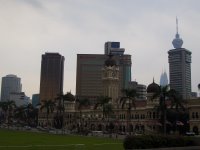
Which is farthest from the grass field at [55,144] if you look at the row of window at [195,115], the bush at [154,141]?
the row of window at [195,115]

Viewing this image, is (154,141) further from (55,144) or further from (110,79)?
(110,79)

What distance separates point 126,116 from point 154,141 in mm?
97898

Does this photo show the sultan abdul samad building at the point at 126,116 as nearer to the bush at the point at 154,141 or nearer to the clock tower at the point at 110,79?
the clock tower at the point at 110,79

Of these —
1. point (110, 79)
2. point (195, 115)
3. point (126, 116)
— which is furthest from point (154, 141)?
point (110, 79)

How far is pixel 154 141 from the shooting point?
30.4 m

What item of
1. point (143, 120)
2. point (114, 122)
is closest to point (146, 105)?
point (143, 120)

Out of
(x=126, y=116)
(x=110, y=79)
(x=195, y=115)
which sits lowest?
(x=126, y=116)

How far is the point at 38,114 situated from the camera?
621 feet

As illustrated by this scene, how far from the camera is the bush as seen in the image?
95.1 ft

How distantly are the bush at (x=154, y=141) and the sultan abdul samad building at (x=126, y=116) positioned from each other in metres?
47.9

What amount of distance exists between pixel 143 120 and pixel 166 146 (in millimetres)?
89975

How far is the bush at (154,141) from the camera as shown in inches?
1141

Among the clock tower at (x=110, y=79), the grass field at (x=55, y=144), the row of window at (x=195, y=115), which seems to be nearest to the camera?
the grass field at (x=55, y=144)

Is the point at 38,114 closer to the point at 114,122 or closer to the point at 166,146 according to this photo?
the point at 114,122
